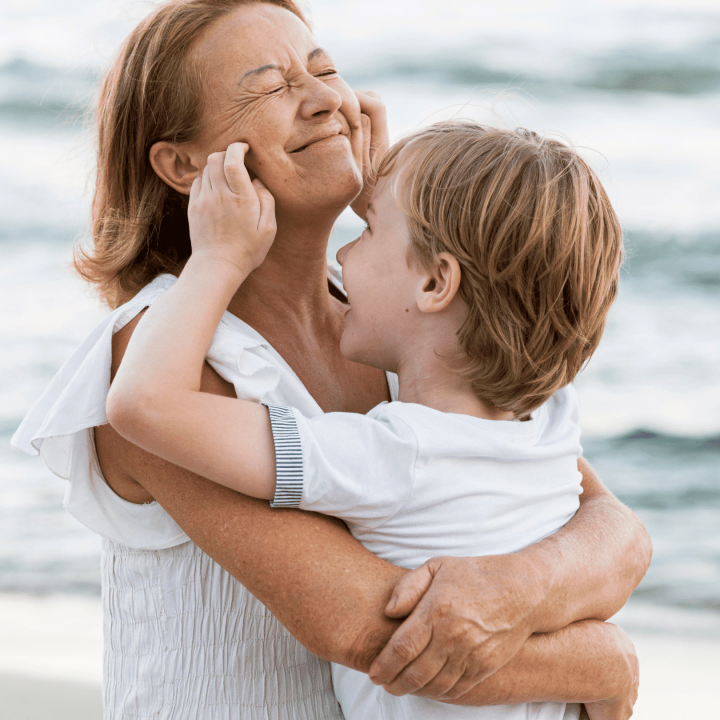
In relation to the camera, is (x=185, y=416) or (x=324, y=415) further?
(x=324, y=415)

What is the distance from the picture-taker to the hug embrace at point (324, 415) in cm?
116

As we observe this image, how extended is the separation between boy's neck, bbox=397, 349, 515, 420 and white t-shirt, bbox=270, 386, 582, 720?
0.06 metres

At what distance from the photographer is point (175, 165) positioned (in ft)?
5.37

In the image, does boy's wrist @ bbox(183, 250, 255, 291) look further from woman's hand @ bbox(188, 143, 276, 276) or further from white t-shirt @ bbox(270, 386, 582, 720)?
white t-shirt @ bbox(270, 386, 582, 720)

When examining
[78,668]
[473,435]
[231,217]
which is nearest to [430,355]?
[473,435]

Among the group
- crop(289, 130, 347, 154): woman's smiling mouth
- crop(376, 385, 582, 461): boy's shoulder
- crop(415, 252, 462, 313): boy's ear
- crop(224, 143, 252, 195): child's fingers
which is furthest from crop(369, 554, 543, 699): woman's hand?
crop(289, 130, 347, 154): woman's smiling mouth

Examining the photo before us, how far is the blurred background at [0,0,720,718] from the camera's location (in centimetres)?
416

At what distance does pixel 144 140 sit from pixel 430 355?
2.32 ft

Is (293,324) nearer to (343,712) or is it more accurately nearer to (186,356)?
(186,356)

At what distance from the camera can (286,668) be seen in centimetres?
143

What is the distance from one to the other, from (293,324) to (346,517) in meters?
0.62

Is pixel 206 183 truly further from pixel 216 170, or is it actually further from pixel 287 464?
pixel 287 464

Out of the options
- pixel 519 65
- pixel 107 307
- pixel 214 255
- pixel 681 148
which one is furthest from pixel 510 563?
pixel 519 65


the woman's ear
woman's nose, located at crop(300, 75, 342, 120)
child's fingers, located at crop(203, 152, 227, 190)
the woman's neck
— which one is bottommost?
the woman's neck
